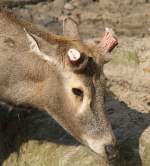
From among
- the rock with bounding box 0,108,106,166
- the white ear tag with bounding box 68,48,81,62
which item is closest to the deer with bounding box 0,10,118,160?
the white ear tag with bounding box 68,48,81,62

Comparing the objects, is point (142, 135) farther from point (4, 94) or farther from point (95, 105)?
point (4, 94)

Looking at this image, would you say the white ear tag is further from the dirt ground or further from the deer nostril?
the dirt ground

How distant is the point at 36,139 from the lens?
11188 mm

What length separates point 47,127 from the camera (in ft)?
37.3

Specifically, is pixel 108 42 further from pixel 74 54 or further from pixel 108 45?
pixel 74 54

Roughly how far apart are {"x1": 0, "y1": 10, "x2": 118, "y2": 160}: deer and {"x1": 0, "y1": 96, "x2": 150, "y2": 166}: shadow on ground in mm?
480

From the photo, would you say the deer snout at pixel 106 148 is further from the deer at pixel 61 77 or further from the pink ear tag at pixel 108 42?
the pink ear tag at pixel 108 42

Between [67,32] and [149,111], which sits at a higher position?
[67,32]

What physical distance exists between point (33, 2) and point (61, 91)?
6.21 m

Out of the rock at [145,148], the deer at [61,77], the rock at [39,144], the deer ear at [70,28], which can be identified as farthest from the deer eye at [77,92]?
the rock at [145,148]

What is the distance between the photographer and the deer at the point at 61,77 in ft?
33.1

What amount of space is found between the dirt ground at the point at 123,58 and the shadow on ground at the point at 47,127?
1 centimetres

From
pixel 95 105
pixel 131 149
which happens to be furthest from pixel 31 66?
pixel 131 149

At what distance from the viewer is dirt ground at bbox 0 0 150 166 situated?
10609 millimetres
